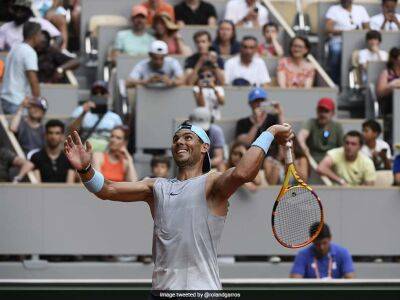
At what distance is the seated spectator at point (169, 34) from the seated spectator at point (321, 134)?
2.13 metres

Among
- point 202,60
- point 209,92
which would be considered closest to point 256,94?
point 209,92

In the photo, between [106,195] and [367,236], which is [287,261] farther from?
[106,195]

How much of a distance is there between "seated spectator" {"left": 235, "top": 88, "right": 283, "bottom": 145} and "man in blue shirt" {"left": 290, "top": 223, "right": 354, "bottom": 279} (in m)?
1.90

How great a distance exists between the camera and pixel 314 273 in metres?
11.7

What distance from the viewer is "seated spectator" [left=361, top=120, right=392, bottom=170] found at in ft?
45.6

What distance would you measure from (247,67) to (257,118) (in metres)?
1.62

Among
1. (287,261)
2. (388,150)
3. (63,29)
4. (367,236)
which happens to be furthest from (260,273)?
(63,29)

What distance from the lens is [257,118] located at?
44.9 feet

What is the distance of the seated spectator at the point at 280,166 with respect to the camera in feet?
42.7

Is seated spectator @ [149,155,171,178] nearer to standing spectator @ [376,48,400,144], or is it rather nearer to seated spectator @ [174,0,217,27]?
standing spectator @ [376,48,400,144]

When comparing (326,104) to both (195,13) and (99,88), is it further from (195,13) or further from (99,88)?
(195,13)

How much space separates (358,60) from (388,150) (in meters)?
2.03

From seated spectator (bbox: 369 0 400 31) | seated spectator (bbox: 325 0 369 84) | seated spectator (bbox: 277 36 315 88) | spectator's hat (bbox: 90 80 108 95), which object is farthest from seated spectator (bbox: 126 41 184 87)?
seated spectator (bbox: 369 0 400 31)

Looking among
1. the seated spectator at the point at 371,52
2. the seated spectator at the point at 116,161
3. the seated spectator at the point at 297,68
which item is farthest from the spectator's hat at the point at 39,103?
the seated spectator at the point at 371,52
